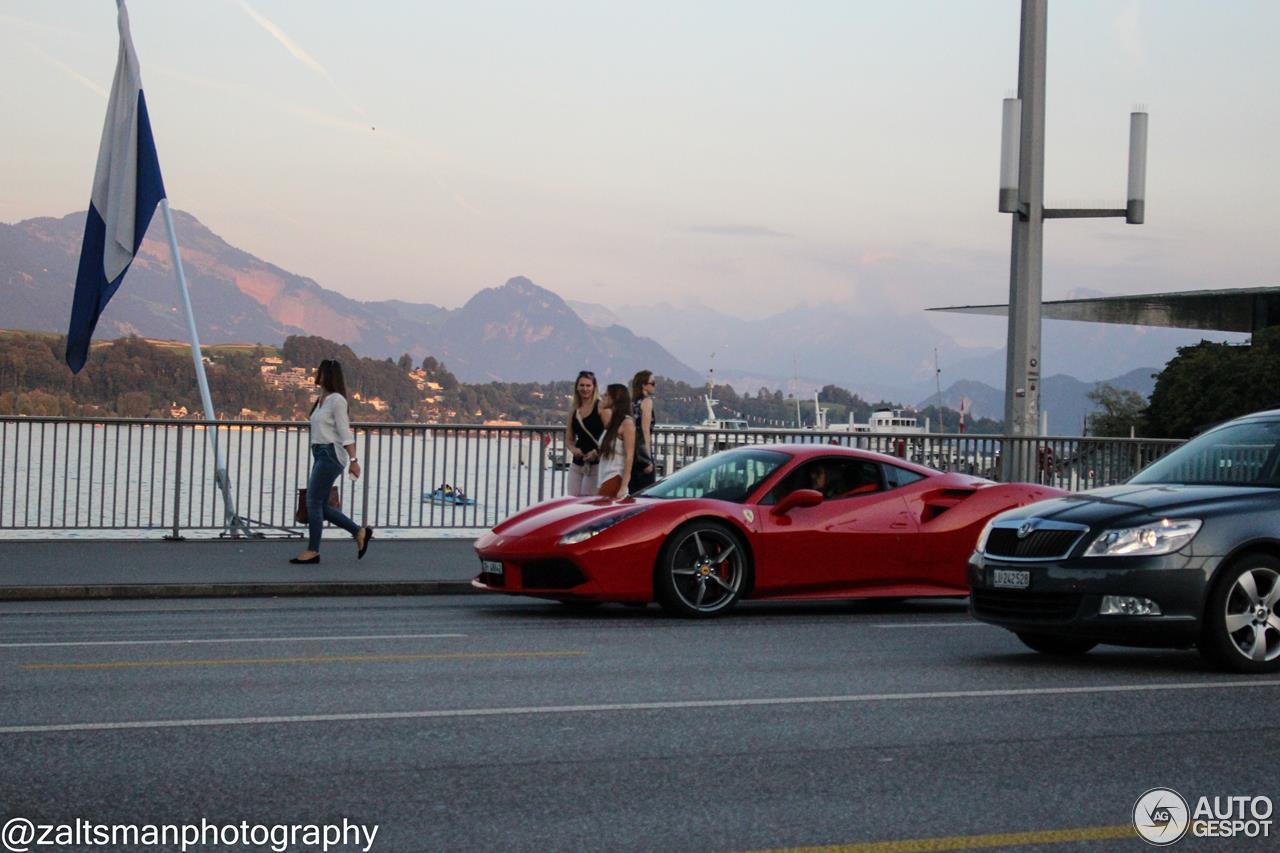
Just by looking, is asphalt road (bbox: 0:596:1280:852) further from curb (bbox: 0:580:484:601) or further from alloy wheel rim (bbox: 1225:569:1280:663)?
curb (bbox: 0:580:484:601)

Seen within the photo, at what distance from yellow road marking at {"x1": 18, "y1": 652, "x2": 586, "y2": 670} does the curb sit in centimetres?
354

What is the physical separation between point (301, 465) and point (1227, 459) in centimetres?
1183

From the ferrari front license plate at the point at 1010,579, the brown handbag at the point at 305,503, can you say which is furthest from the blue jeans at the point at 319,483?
the ferrari front license plate at the point at 1010,579

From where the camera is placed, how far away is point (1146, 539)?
9.34m

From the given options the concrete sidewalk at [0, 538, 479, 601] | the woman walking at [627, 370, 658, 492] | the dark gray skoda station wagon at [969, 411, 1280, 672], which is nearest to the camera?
the dark gray skoda station wagon at [969, 411, 1280, 672]

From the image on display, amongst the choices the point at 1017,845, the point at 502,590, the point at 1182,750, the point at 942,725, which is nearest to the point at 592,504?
the point at 502,590

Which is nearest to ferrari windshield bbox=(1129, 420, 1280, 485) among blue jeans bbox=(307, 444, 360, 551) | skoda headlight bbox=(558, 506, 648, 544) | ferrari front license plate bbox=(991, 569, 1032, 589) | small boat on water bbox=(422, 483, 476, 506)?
ferrari front license plate bbox=(991, 569, 1032, 589)

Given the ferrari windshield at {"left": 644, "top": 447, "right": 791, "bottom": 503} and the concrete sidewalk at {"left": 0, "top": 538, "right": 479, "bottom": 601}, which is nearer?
the ferrari windshield at {"left": 644, "top": 447, "right": 791, "bottom": 503}

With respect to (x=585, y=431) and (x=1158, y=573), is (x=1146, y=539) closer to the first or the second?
(x=1158, y=573)

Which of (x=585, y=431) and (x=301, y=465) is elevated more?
(x=585, y=431)

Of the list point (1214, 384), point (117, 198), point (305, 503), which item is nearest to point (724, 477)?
point (305, 503)

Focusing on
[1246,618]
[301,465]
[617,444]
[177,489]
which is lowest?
[1246,618]

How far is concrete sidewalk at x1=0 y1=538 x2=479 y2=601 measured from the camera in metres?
14.4

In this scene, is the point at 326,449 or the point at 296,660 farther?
the point at 326,449
